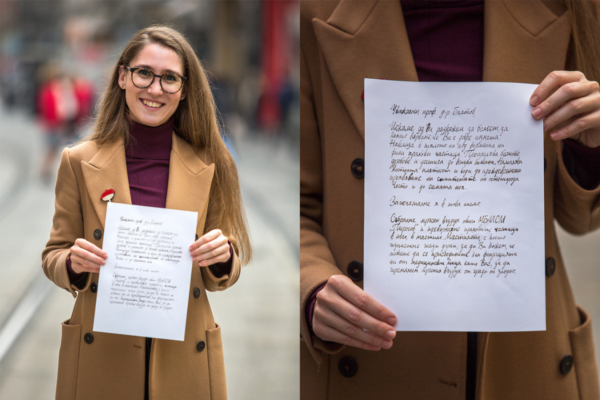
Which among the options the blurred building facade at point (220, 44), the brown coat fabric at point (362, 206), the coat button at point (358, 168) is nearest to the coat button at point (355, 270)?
the brown coat fabric at point (362, 206)

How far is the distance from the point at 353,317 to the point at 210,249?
372 mm

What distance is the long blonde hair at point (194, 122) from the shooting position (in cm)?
140

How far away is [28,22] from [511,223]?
2442cm

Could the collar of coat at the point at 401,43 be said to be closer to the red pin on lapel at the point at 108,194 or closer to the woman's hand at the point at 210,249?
the woman's hand at the point at 210,249

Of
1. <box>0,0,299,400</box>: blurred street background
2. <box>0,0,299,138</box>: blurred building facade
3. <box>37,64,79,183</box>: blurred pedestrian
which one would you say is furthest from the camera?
<box>0,0,299,138</box>: blurred building facade

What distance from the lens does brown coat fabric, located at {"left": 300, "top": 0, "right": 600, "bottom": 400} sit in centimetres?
145

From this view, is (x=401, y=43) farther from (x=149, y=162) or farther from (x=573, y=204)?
(x=149, y=162)

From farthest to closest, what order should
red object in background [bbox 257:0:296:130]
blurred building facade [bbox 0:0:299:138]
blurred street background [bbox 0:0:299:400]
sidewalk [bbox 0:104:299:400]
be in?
red object in background [bbox 257:0:296:130] → blurred building facade [bbox 0:0:299:138] → blurred street background [bbox 0:0:299:400] → sidewalk [bbox 0:104:299:400]

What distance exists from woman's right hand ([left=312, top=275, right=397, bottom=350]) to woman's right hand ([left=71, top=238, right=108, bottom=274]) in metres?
0.52

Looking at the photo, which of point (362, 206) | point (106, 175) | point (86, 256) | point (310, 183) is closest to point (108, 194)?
point (106, 175)

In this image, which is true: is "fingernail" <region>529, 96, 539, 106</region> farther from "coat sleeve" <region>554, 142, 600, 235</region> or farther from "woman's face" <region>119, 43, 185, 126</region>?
"woman's face" <region>119, 43, 185, 126</region>

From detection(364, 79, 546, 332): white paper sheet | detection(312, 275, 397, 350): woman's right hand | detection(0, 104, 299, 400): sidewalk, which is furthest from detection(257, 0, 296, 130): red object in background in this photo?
detection(312, 275, 397, 350): woman's right hand

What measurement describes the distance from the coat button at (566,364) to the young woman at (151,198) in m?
0.90

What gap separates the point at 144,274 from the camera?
1.30m
